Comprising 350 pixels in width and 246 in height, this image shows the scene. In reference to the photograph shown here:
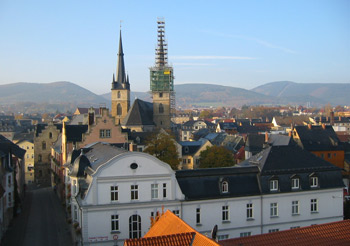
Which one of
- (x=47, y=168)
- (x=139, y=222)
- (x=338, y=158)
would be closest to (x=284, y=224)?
(x=139, y=222)

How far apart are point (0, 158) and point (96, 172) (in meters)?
12.3

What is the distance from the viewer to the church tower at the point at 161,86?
9700 cm

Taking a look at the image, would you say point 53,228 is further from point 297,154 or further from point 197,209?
point 297,154

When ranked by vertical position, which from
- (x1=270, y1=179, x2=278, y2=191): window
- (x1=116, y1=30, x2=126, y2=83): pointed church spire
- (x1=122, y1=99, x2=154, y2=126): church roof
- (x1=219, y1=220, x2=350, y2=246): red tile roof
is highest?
(x1=116, y1=30, x2=126, y2=83): pointed church spire

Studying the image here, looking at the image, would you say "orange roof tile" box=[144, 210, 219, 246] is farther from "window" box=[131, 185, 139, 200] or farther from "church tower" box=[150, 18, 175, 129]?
"church tower" box=[150, 18, 175, 129]

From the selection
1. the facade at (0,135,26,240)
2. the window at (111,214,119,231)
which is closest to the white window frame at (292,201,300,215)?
the window at (111,214,119,231)

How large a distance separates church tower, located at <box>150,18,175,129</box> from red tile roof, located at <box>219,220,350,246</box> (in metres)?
76.9

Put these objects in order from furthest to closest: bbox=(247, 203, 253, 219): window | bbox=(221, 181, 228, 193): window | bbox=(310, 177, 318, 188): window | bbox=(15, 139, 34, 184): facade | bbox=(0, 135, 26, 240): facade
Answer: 1. bbox=(15, 139, 34, 184): facade
2. bbox=(0, 135, 26, 240): facade
3. bbox=(310, 177, 318, 188): window
4. bbox=(247, 203, 253, 219): window
5. bbox=(221, 181, 228, 193): window

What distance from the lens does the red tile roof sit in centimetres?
1919

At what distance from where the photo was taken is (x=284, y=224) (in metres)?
35.2

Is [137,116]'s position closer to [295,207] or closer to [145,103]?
[145,103]

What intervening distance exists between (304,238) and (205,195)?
47.1 feet

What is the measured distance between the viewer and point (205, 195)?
110 feet

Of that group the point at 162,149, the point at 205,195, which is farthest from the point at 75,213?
the point at 162,149
